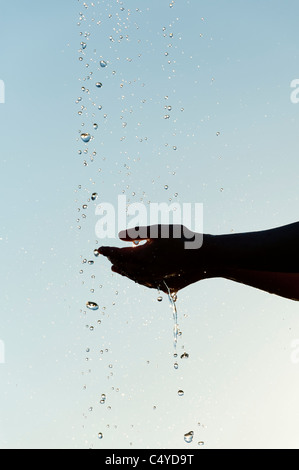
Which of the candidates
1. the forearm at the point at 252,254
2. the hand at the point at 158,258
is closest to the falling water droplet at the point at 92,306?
the hand at the point at 158,258

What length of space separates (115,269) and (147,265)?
161 mm

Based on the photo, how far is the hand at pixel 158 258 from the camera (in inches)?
90.5

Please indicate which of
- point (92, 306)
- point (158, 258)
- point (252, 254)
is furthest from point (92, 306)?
point (252, 254)

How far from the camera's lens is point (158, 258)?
2414mm

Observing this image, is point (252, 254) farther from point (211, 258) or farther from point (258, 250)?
point (211, 258)

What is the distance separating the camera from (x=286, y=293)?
115 inches

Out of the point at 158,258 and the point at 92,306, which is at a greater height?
the point at 158,258

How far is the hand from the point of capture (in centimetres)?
230

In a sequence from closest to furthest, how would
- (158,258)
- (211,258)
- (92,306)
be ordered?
(158,258) → (211,258) → (92,306)
